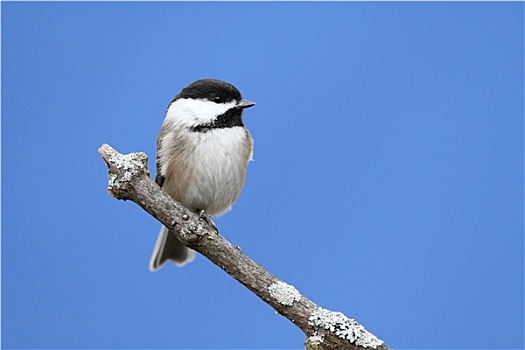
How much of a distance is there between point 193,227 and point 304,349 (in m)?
0.48

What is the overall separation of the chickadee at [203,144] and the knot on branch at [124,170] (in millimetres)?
300

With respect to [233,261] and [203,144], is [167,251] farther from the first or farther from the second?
[233,261]

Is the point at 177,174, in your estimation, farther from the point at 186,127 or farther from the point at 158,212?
the point at 158,212

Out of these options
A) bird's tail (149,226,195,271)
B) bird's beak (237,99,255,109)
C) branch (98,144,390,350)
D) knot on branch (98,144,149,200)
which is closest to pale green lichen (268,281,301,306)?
branch (98,144,390,350)

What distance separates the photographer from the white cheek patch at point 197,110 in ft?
6.97

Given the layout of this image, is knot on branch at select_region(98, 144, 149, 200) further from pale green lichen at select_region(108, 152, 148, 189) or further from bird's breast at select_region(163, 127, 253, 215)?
bird's breast at select_region(163, 127, 253, 215)

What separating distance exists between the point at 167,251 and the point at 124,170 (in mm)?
730

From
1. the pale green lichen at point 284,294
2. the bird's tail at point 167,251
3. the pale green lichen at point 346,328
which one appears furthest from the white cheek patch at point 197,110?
the pale green lichen at point 346,328

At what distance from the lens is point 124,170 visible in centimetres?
184

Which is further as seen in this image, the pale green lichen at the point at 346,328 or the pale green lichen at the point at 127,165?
the pale green lichen at the point at 127,165

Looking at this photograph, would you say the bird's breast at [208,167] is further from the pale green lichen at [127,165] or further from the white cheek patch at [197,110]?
the pale green lichen at [127,165]

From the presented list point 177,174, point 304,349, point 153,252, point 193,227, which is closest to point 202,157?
point 177,174

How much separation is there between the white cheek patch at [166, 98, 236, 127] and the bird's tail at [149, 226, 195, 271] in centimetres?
53

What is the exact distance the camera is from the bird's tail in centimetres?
248
